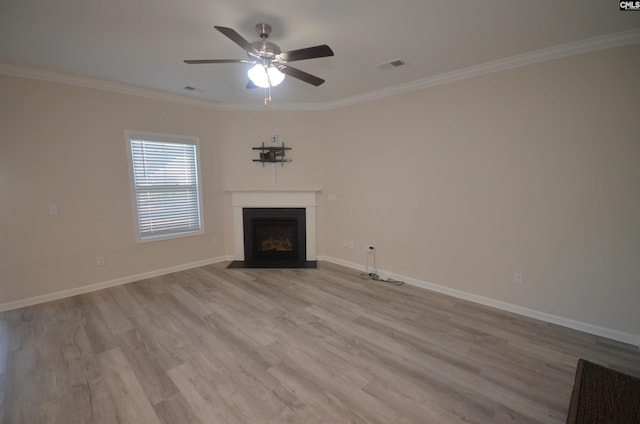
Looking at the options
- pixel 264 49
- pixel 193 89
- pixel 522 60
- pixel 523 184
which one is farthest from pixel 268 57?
pixel 523 184

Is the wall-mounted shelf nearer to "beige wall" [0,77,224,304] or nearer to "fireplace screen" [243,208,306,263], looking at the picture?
"fireplace screen" [243,208,306,263]

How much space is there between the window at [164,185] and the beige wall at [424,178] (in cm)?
13

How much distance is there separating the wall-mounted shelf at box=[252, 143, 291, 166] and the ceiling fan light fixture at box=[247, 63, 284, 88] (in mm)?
2191

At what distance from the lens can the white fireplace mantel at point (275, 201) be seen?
4.72 meters

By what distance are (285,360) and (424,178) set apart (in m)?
2.74

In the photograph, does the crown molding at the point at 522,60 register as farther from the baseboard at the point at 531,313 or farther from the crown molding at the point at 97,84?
the crown molding at the point at 97,84

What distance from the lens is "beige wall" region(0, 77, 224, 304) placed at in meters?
3.04

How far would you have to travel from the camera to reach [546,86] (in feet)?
8.80

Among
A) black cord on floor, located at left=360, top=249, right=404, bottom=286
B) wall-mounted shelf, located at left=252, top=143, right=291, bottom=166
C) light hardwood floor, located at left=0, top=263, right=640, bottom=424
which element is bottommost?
light hardwood floor, located at left=0, top=263, right=640, bottom=424

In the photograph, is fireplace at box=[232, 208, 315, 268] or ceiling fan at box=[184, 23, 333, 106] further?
fireplace at box=[232, 208, 315, 268]

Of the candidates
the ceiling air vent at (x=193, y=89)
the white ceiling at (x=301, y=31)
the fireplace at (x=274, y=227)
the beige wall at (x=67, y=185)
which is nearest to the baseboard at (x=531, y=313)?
the fireplace at (x=274, y=227)

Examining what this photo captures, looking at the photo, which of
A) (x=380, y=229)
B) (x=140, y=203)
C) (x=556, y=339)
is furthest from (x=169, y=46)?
(x=556, y=339)

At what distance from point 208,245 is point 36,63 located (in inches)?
120

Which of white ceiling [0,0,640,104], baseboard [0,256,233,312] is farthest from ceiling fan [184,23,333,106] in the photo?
baseboard [0,256,233,312]
